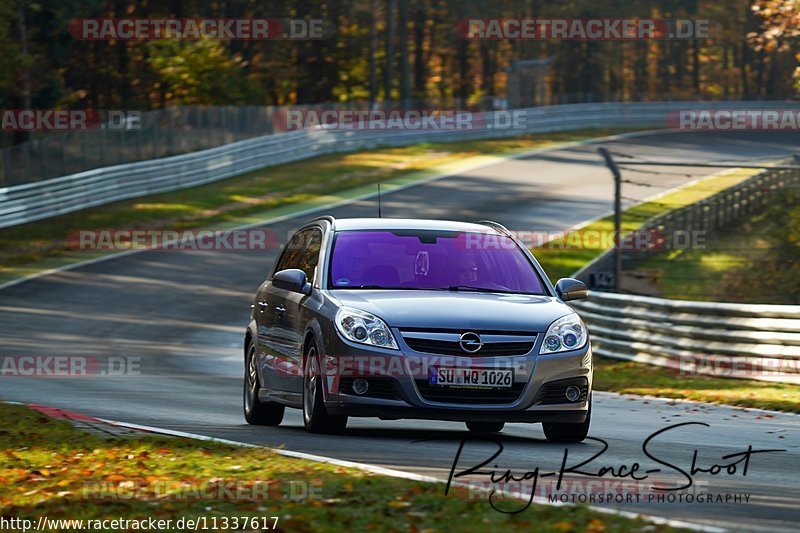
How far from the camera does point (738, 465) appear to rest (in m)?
9.66

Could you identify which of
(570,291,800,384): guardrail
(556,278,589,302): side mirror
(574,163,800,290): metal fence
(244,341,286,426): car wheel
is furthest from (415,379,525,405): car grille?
(574,163,800,290): metal fence

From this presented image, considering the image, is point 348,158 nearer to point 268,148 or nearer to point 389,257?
point 268,148

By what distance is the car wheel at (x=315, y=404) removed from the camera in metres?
10.5

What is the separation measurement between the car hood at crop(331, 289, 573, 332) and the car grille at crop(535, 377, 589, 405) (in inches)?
15.9

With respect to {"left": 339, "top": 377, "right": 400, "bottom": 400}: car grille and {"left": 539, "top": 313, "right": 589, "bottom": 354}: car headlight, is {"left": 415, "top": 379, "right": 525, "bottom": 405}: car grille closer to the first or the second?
{"left": 339, "top": 377, "right": 400, "bottom": 400}: car grille

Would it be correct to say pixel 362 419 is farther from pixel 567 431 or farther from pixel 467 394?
pixel 467 394

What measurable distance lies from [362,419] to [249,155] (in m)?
35.4

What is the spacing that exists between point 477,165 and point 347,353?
128ft

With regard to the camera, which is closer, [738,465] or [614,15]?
[738,465]

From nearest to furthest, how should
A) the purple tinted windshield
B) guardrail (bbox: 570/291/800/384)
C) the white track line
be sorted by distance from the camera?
the purple tinted windshield → guardrail (bbox: 570/291/800/384) → the white track line

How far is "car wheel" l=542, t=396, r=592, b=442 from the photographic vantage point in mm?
10745

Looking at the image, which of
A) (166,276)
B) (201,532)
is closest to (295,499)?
(201,532)

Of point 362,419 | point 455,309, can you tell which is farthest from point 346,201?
point 455,309

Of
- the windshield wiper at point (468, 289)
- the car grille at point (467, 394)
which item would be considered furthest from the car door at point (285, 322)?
the car grille at point (467, 394)
